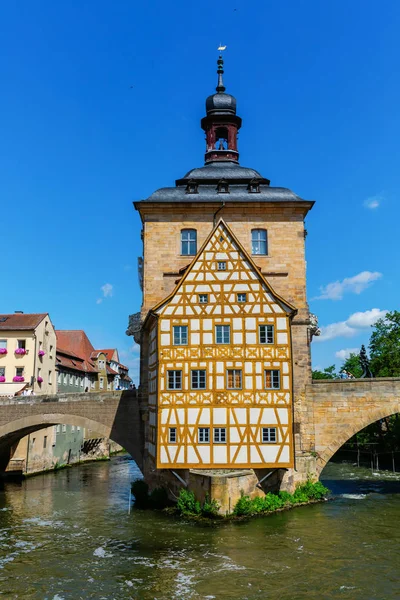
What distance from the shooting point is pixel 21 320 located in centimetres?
3812

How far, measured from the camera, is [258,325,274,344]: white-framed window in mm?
22188

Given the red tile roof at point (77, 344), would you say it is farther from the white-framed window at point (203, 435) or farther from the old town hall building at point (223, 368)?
the white-framed window at point (203, 435)

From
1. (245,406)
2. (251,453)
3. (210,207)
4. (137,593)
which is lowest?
(137,593)

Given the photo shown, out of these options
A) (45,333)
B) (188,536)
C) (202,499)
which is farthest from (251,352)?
(45,333)

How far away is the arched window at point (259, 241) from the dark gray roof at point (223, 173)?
9.92 feet

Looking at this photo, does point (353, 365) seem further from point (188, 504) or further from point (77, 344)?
point (188, 504)

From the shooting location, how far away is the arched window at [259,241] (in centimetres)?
2723

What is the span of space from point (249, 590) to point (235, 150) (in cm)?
2432

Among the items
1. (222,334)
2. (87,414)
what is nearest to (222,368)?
(222,334)

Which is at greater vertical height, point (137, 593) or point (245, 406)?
point (245, 406)

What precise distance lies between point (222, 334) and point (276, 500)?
6.84 metres

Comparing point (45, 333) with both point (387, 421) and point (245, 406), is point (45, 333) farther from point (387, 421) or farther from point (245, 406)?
point (387, 421)

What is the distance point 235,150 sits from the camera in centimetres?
3212

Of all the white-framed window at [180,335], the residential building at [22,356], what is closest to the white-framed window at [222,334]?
the white-framed window at [180,335]
